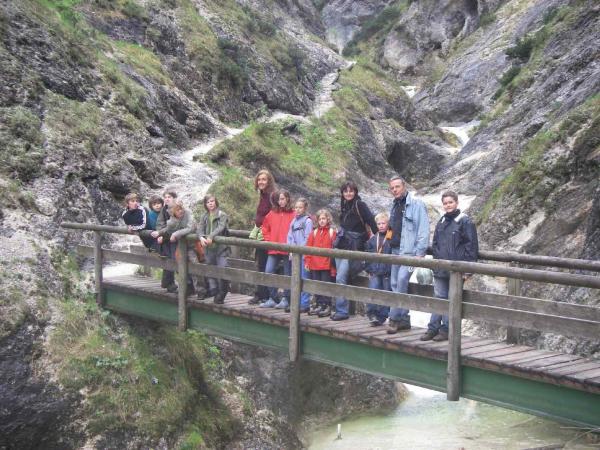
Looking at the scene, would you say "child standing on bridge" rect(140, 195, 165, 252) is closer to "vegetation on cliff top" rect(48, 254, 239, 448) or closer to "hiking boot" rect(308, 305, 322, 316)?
"vegetation on cliff top" rect(48, 254, 239, 448)

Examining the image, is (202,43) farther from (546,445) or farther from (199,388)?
(546,445)

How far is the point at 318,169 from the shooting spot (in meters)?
26.6

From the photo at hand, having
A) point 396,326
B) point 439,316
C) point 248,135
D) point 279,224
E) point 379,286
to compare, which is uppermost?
point 248,135

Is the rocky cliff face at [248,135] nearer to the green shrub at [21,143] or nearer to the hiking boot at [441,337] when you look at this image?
the green shrub at [21,143]

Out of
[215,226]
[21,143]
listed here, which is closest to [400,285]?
[215,226]

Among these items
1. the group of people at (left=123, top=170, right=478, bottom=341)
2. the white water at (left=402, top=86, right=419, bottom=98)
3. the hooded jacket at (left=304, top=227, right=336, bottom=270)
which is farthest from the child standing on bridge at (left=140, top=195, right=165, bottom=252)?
the white water at (left=402, top=86, right=419, bottom=98)

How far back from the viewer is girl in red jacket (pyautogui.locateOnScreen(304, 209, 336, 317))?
28.5 feet

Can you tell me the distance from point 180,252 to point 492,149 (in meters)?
21.7

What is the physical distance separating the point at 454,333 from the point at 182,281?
4.88 m

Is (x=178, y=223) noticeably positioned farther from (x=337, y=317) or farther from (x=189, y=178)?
(x=189, y=178)

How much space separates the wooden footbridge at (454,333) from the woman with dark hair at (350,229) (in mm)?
323

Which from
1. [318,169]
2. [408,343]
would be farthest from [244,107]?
[408,343]

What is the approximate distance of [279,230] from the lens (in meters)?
9.41

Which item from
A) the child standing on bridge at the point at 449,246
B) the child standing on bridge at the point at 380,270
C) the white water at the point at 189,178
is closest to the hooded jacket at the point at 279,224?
the child standing on bridge at the point at 380,270
